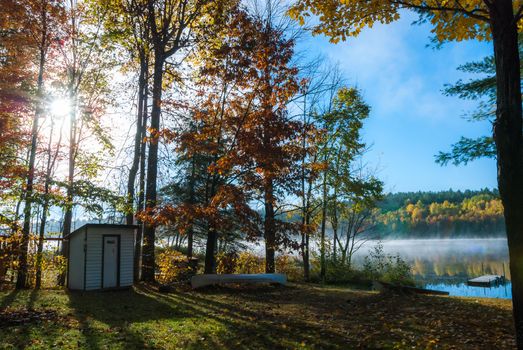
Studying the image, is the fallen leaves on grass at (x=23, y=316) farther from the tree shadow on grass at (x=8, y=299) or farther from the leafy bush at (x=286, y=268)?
the leafy bush at (x=286, y=268)

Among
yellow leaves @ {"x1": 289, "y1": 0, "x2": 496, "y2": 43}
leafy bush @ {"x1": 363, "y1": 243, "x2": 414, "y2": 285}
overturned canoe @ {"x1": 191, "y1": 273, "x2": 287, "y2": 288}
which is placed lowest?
leafy bush @ {"x1": 363, "y1": 243, "x2": 414, "y2": 285}

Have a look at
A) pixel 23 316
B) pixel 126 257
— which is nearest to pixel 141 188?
pixel 126 257

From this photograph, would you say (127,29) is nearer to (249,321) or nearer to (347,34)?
(347,34)

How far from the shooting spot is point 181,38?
1552 cm

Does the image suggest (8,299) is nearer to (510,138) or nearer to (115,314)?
(115,314)

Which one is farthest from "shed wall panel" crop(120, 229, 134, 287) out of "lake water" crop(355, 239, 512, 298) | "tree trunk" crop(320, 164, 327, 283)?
"lake water" crop(355, 239, 512, 298)

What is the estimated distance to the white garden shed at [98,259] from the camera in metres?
12.3

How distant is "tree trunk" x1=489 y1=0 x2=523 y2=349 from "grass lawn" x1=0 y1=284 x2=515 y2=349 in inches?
51.0

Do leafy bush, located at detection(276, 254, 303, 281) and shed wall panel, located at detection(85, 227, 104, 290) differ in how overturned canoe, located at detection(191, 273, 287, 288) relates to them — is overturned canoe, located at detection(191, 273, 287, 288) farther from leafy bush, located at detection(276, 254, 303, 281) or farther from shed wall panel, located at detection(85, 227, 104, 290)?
leafy bush, located at detection(276, 254, 303, 281)

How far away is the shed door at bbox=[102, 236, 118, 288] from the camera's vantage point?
12535 millimetres

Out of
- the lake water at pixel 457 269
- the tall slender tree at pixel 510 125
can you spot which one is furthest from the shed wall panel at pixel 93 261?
the lake water at pixel 457 269

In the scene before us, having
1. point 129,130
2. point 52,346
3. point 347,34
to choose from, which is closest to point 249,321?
point 52,346

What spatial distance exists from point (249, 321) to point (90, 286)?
6.99 metres

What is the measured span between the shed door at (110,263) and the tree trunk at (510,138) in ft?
37.1
